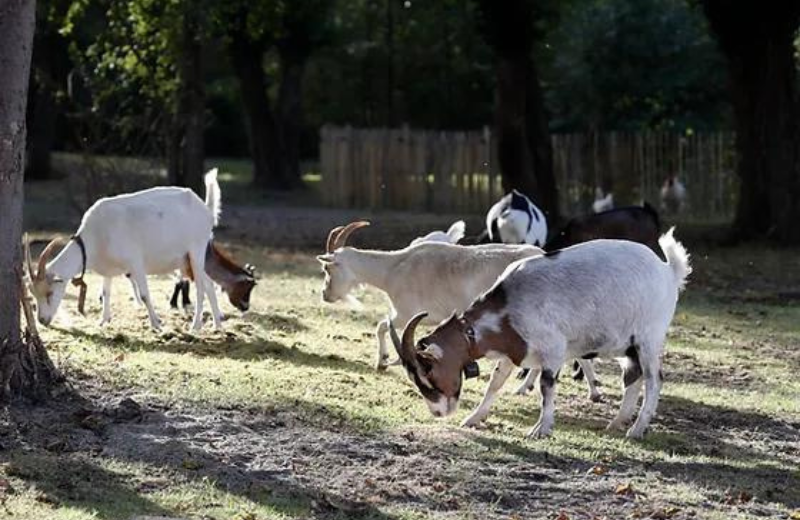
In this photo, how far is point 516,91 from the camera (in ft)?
87.0

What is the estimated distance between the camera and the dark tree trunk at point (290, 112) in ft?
135

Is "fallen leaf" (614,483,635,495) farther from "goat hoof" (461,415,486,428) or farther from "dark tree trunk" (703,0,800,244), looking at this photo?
"dark tree trunk" (703,0,800,244)

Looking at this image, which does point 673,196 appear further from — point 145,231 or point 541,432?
point 541,432

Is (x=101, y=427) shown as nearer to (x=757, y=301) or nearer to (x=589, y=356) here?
(x=589, y=356)

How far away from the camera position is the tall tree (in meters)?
26.2

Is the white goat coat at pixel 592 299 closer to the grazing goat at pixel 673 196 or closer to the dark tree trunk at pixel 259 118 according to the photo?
the grazing goat at pixel 673 196

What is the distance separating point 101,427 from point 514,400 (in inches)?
132

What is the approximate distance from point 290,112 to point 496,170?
9643 mm

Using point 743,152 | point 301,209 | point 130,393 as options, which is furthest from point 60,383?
point 301,209

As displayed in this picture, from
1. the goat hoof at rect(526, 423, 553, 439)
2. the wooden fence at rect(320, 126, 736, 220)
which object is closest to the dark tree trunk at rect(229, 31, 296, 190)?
the wooden fence at rect(320, 126, 736, 220)

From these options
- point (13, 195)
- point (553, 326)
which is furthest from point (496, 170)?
point (13, 195)

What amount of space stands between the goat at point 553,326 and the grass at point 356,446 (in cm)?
32

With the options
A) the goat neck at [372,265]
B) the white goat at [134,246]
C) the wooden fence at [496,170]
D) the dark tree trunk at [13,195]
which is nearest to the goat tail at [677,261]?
the goat neck at [372,265]

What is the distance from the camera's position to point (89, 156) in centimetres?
2761
